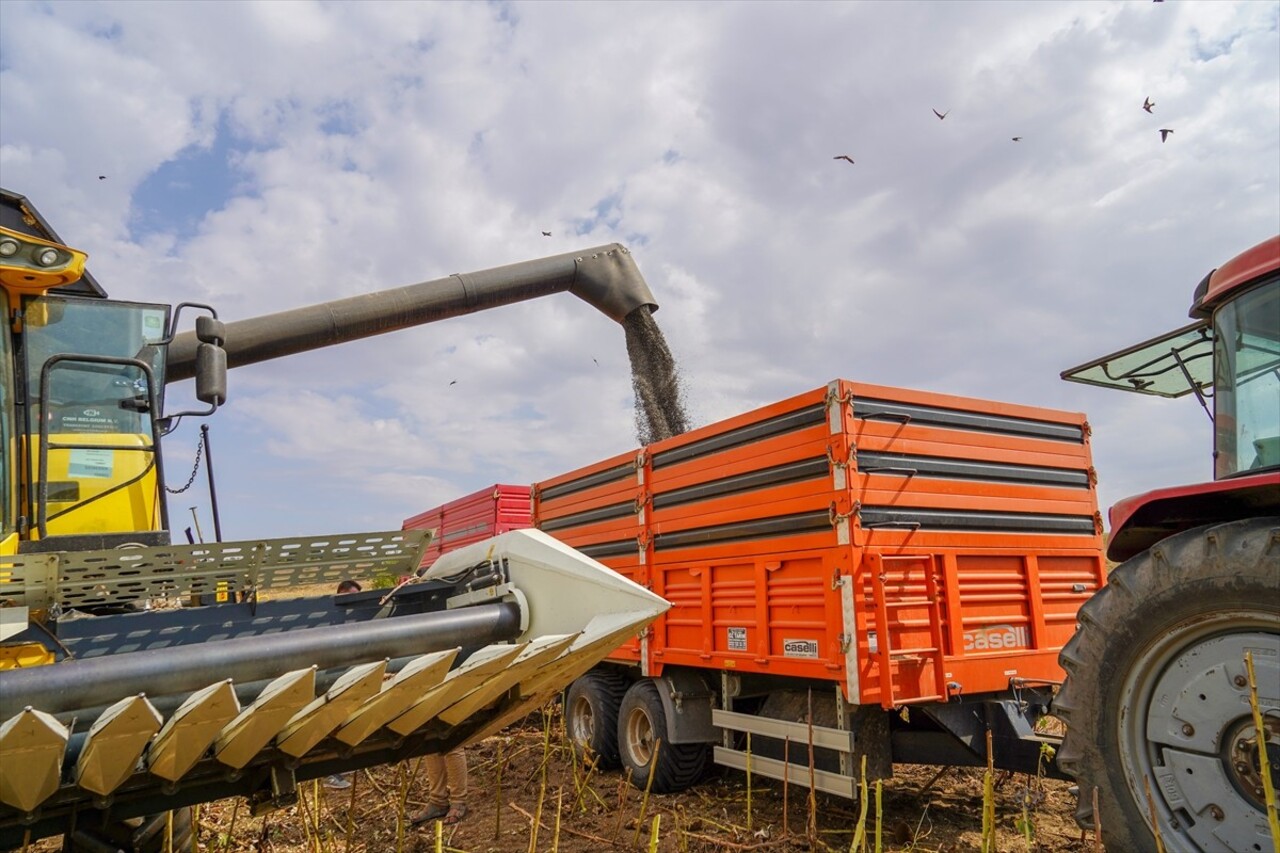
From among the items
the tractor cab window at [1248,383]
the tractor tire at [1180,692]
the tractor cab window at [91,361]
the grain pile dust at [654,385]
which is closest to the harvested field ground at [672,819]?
the tractor tire at [1180,692]

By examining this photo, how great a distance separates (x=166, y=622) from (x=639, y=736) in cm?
359

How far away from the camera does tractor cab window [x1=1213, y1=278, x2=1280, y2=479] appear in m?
2.93

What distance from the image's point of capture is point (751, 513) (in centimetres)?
485

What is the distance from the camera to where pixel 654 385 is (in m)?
8.20

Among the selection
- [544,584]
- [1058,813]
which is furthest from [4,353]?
[1058,813]

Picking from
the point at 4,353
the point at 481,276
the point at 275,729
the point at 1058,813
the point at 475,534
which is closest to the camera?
the point at 275,729

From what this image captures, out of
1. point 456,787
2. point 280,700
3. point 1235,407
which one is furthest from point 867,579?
point 456,787

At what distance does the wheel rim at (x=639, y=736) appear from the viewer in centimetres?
572

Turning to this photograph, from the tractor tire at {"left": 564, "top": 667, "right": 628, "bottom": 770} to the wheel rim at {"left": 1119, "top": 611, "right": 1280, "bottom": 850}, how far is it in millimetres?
3993

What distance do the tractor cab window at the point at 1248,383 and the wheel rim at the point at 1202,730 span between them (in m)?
0.74

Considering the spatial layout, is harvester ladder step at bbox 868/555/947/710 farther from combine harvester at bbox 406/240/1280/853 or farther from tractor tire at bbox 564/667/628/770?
tractor tire at bbox 564/667/628/770

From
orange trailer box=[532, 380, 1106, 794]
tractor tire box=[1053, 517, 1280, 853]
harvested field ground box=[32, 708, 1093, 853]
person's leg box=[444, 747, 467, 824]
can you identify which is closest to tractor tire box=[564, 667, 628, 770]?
harvested field ground box=[32, 708, 1093, 853]

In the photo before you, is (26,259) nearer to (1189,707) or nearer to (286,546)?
(286,546)

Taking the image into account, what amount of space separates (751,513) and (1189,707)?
2520 mm
